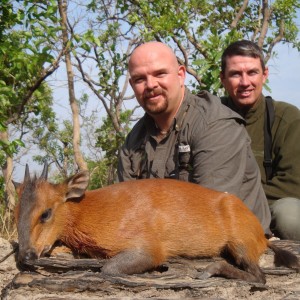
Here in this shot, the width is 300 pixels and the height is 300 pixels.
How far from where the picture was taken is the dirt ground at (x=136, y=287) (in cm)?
379

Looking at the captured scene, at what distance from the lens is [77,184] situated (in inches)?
166

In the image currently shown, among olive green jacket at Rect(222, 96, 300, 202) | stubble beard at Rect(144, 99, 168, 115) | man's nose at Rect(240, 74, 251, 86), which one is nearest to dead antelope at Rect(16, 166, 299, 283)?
stubble beard at Rect(144, 99, 168, 115)

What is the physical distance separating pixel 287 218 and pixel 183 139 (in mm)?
1635

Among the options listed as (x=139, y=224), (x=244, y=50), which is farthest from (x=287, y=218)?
(x=139, y=224)

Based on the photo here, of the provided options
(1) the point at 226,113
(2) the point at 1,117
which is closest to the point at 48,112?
(2) the point at 1,117

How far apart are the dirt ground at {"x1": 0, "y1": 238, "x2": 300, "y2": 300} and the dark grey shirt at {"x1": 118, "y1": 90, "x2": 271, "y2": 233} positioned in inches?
36.9

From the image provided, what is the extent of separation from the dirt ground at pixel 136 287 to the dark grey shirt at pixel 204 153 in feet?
3.08

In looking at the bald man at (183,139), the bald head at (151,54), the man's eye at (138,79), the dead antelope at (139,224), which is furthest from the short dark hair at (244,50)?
the dead antelope at (139,224)

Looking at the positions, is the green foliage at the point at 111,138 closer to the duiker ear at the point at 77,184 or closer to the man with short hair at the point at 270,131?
the man with short hair at the point at 270,131

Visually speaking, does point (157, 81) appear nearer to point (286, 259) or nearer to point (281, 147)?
point (281, 147)

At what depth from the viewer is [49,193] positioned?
4.10 m

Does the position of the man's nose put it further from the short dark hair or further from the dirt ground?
the dirt ground

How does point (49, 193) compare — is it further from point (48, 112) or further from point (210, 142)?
point (48, 112)

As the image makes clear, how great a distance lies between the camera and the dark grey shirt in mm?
4750
